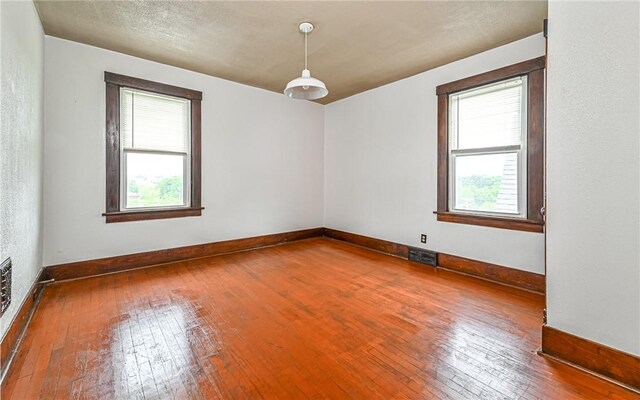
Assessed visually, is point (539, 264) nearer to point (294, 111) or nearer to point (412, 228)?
point (412, 228)

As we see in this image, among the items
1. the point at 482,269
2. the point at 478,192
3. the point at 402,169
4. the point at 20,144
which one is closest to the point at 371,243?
the point at 402,169

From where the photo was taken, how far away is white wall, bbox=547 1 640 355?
1.63 meters

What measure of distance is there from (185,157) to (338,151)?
2813 mm

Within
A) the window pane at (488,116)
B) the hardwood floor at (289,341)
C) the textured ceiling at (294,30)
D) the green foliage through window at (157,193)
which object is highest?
the textured ceiling at (294,30)

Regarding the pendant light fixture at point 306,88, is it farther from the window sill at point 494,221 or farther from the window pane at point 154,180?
the window sill at point 494,221

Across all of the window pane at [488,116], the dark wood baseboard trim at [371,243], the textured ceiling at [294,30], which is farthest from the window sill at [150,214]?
the window pane at [488,116]

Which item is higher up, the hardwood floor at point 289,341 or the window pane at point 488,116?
the window pane at point 488,116

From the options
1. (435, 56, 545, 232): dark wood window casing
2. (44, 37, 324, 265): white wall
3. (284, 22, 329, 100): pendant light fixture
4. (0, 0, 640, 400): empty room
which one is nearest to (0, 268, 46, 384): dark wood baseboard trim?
(0, 0, 640, 400): empty room

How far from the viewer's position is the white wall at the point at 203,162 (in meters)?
3.32

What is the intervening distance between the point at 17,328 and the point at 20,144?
4.69ft

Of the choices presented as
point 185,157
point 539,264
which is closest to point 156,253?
point 185,157

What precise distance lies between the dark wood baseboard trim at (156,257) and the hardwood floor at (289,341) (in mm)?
184

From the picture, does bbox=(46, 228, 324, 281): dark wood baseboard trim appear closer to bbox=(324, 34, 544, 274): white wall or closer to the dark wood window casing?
bbox=(324, 34, 544, 274): white wall

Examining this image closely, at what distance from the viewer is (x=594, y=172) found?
175cm
